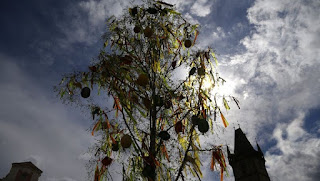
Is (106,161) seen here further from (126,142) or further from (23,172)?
(23,172)

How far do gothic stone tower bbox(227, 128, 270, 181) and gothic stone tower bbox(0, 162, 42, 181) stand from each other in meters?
34.6

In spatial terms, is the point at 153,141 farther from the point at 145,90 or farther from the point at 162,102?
the point at 145,90

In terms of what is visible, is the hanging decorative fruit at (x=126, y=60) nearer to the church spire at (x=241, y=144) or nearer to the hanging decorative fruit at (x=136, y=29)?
the hanging decorative fruit at (x=136, y=29)

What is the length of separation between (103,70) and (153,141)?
2.59m

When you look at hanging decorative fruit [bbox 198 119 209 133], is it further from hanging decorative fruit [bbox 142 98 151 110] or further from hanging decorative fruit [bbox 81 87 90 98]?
hanging decorative fruit [bbox 81 87 90 98]

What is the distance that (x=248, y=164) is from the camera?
129 feet

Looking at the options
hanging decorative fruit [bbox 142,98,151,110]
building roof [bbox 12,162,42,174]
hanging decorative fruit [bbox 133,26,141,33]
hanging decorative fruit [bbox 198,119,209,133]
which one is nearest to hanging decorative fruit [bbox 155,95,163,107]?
hanging decorative fruit [bbox 142,98,151,110]

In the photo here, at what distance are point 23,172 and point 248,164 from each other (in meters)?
37.8

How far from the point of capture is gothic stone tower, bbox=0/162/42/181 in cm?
2736

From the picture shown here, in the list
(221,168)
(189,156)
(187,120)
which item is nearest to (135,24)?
(187,120)

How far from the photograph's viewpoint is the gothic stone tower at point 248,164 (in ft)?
125

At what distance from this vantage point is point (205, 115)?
604cm

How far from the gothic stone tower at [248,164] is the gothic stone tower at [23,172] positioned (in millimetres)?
34572

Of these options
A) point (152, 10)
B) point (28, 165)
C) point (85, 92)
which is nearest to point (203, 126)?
point (85, 92)
